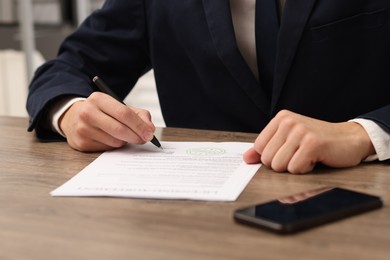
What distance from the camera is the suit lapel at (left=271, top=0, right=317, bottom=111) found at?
125cm

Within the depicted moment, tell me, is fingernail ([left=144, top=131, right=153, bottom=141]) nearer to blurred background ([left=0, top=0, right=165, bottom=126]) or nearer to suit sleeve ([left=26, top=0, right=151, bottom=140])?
suit sleeve ([left=26, top=0, right=151, bottom=140])

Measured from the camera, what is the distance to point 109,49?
1521mm

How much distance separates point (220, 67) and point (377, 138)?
0.45 meters

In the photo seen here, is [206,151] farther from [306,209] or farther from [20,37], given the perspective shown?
[20,37]

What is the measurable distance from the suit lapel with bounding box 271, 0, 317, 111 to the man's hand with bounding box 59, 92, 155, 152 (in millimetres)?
305

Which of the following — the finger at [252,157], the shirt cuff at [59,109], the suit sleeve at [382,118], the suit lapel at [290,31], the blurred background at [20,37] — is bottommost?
the blurred background at [20,37]

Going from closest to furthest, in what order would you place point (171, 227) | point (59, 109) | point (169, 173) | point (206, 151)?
point (171, 227) < point (169, 173) < point (206, 151) < point (59, 109)

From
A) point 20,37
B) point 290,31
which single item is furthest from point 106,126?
point 20,37

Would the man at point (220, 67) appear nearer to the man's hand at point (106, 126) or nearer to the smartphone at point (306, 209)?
the man's hand at point (106, 126)

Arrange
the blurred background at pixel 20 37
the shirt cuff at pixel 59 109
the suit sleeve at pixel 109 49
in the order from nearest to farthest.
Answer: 1. the shirt cuff at pixel 59 109
2. the suit sleeve at pixel 109 49
3. the blurred background at pixel 20 37

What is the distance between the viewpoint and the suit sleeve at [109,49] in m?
1.46

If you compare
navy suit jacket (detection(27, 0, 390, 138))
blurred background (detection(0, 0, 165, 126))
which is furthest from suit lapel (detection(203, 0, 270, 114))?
blurred background (detection(0, 0, 165, 126))

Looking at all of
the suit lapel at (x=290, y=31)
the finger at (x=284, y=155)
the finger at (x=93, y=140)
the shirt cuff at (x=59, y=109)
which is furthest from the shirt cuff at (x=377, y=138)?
the shirt cuff at (x=59, y=109)

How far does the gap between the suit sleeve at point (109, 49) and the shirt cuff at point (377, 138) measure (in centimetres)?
62
